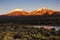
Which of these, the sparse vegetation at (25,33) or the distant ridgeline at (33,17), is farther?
the distant ridgeline at (33,17)

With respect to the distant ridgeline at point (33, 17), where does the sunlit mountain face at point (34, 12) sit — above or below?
above

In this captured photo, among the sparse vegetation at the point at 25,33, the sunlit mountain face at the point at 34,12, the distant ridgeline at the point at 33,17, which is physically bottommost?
the sparse vegetation at the point at 25,33

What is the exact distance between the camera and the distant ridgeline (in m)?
3.12

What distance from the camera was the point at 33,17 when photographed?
3145 millimetres

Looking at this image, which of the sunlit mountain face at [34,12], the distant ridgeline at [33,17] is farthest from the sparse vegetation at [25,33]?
the sunlit mountain face at [34,12]

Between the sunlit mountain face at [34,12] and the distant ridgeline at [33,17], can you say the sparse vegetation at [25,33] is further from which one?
the sunlit mountain face at [34,12]

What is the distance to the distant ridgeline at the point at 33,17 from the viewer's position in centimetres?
312

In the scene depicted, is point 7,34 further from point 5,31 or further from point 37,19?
point 37,19

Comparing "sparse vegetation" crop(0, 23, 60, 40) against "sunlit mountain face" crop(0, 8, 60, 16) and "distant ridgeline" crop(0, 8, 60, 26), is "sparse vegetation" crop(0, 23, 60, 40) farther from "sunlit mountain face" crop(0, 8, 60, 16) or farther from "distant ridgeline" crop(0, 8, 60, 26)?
"sunlit mountain face" crop(0, 8, 60, 16)

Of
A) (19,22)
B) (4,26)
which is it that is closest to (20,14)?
(19,22)

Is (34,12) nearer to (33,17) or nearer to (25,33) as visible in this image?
(33,17)

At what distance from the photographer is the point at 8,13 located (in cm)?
316

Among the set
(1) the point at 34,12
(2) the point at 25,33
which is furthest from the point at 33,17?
(2) the point at 25,33

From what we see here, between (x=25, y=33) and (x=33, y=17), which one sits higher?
(x=33, y=17)
